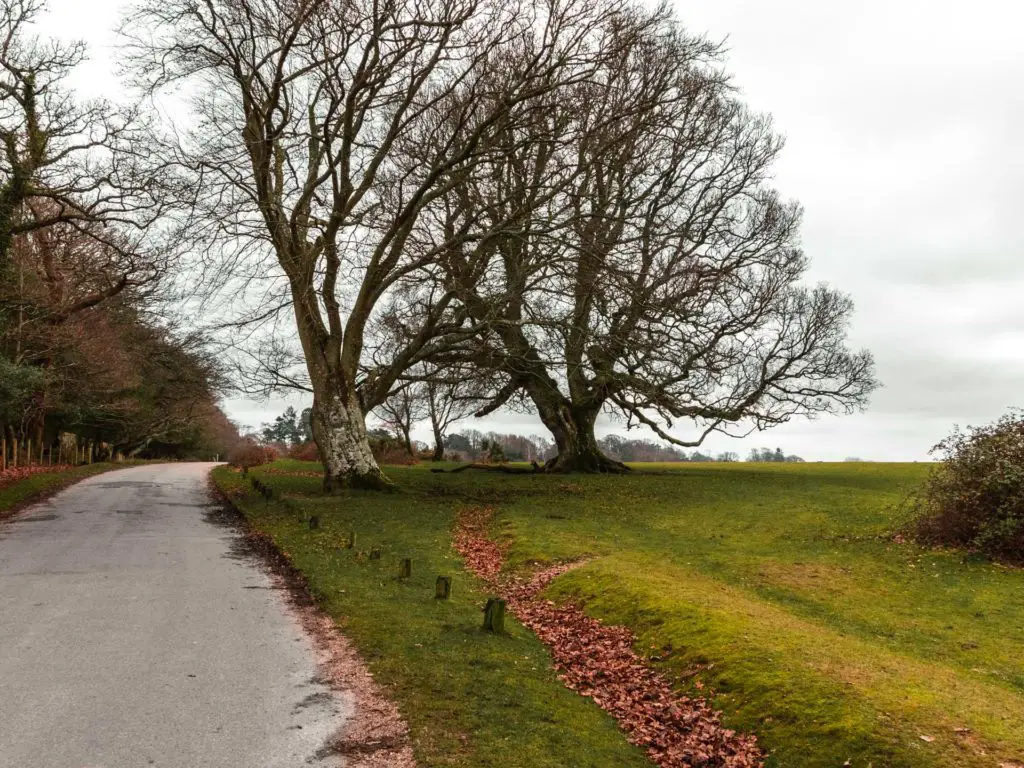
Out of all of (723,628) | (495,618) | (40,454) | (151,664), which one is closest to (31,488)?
(40,454)

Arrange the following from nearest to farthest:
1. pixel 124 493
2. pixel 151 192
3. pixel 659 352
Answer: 1. pixel 151 192
2. pixel 659 352
3. pixel 124 493

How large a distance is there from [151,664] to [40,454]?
40.2 meters

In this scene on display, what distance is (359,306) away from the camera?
22.6m

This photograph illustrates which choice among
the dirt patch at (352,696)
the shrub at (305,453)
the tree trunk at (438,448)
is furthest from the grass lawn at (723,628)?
the tree trunk at (438,448)

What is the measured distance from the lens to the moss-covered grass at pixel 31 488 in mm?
20766

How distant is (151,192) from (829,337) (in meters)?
29.0

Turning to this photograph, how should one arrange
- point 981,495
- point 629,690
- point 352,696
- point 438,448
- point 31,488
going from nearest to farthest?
point 352,696, point 629,690, point 981,495, point 31,488, point 438,448

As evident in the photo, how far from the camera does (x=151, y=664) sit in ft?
24.2

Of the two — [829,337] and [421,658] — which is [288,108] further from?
[829,337]

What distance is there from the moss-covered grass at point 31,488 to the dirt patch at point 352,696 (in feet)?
42.6

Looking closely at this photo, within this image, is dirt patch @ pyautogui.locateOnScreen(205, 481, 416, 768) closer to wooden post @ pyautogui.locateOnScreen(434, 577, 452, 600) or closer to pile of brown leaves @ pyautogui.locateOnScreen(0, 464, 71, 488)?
wooden post @ pyautogui.locateOnScreen(434, 577, 452, 600)

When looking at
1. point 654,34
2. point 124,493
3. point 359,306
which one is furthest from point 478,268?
point 124,493

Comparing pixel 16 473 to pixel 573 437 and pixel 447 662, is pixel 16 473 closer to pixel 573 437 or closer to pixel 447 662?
pixel 573 437

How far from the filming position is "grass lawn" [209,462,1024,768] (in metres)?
6.19
